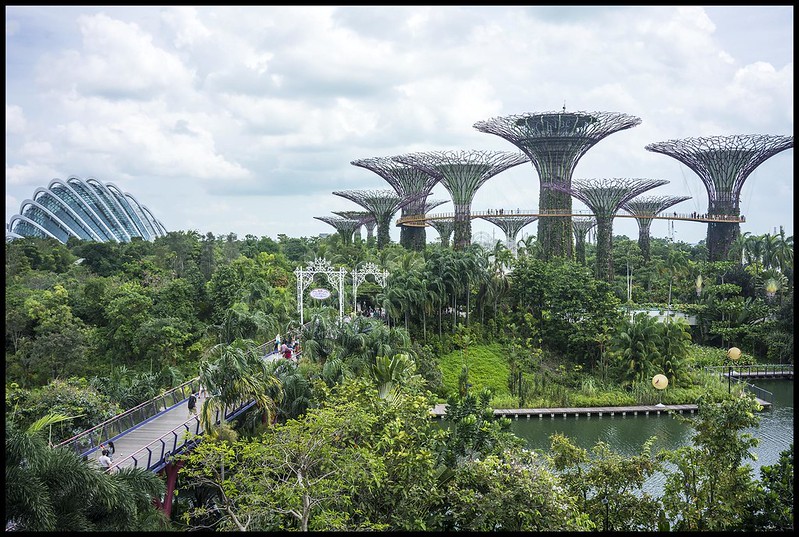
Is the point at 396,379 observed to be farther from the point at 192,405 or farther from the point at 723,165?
the point at 723,165

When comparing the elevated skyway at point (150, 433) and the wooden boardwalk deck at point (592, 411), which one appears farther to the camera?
the wooden boardwalk deck at point (592, 411)

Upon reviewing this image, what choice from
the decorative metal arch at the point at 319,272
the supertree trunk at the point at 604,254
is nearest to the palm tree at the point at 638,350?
the decorative metal arch at the point at 319,272

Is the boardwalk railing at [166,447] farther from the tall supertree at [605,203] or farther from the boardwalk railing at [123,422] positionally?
the tall supertree at [605,203]

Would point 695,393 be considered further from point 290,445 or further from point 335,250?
point 335,250

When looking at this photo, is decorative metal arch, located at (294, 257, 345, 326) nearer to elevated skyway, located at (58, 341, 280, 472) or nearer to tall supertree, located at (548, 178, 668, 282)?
elevated skyway, located at (58, 341, 280, 472)

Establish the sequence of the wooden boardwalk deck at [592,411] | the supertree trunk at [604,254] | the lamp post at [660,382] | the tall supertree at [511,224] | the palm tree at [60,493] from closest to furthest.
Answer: the palm tree at [60,493] → the wooden boardwalk deck at [592,411] → the lamp post at [660,382] → the supertree trunk at [604,254] → the tall supertree at [511,224]
